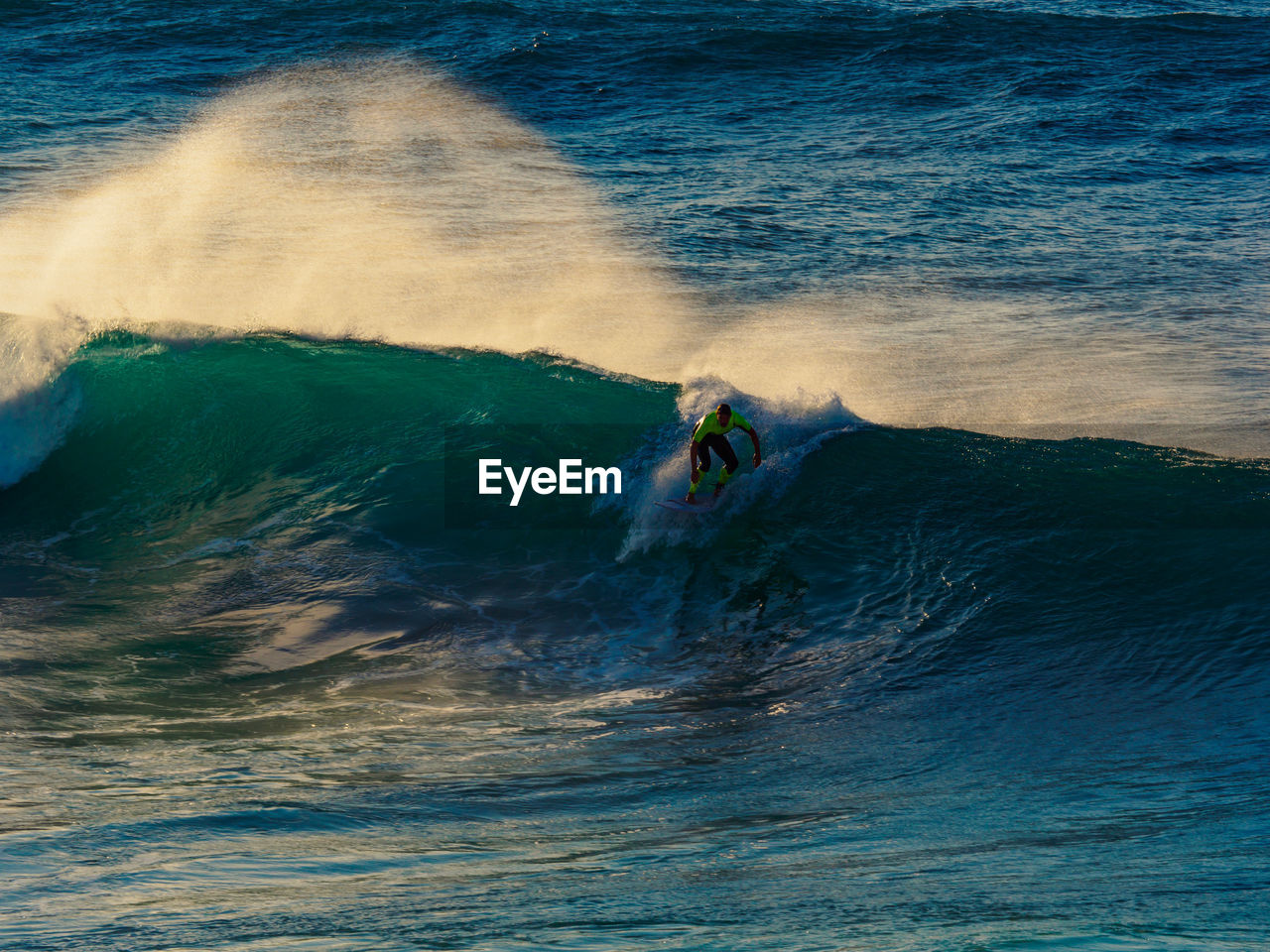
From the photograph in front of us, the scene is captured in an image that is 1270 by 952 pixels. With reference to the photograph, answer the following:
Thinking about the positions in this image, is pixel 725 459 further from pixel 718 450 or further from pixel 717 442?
pixel 717 442

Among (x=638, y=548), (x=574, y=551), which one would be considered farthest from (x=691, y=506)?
(x=574, y=551)

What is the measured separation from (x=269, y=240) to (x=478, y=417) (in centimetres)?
1070

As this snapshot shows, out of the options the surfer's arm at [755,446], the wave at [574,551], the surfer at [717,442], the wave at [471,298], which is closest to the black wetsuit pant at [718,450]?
the surfer at [717,442]

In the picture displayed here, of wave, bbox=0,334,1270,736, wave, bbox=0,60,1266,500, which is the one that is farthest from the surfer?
wave, bbox=0,60,1266,500

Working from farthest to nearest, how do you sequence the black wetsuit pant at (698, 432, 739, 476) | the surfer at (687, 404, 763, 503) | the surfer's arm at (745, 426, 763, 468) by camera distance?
the black wetsuit pant at (698, 432, 739, 476) → the surfer's arm at (745, 426, 763, 468) → the surfer at (687, 404, 763, 503)

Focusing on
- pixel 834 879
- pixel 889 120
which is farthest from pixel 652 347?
pixel 889 120

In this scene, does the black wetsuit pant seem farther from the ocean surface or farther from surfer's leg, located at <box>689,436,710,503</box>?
the ocean surface

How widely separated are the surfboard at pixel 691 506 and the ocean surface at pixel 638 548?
144mm

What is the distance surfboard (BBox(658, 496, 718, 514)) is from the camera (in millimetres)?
10906

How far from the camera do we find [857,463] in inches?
460

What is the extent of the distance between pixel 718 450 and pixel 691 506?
1.98 ft

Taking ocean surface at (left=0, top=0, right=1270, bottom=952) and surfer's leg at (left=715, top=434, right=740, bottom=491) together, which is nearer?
ocean surface at (left=0, top=0, right=1270, bottom=952)

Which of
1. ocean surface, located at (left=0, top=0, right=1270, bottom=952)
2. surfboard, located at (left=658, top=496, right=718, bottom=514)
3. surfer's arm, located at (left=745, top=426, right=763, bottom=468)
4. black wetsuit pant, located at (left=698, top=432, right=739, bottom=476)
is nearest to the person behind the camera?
ocean surface, located at (left=0, top=0, right=1270, bottom=952)

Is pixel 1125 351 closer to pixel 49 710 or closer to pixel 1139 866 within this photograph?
pixel 1139 866
